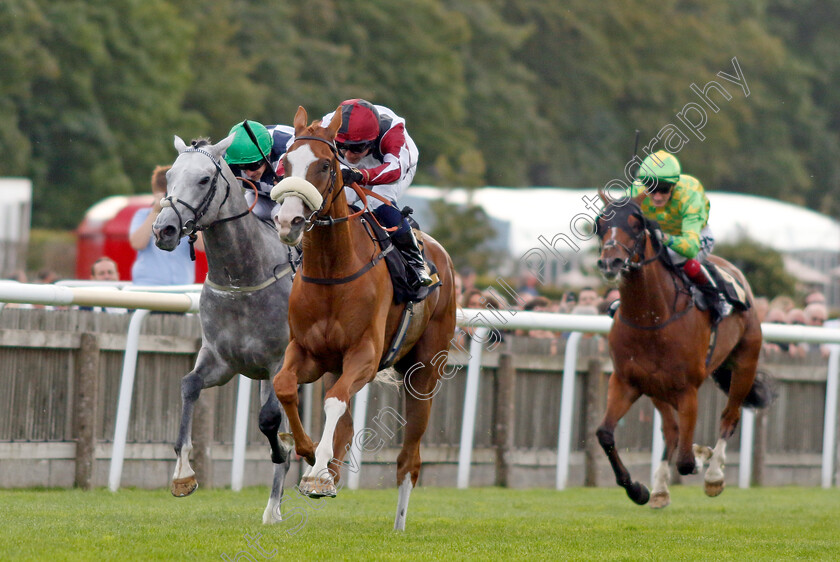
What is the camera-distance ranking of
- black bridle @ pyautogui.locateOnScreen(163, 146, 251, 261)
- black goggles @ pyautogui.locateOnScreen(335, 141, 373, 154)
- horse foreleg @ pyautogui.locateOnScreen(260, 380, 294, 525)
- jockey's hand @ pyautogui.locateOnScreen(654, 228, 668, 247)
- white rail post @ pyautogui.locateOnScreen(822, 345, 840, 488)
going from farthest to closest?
white rail post @ pyautogui.locateOnScreen(822, 345, 840, 488), jockey's hand @ pyautogui.locateOnScreen(654, 228, 668, 247), black goggles @ pyautogui.locateOnScreen(335, 141, 373, 154), horse foreleg @ pyautogui.locateOnScreen(260, 380, 294, 525), black bridle @ pyautogui.locateOnScreen(163, 146, 251, 261)

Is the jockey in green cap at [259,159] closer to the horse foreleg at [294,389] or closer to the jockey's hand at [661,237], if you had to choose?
the horse foreleg at [294,389]

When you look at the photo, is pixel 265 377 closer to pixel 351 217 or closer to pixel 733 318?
pixel 351 217

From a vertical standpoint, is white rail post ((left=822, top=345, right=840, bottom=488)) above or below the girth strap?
below

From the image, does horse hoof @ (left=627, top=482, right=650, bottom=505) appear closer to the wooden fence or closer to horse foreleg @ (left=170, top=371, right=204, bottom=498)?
the wooden fence

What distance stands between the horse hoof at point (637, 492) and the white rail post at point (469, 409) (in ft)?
6.86

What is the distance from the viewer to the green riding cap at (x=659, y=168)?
8.80 meters

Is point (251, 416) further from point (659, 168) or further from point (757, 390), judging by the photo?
point (757, 390)

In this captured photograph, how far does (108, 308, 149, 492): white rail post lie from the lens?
8.54 m

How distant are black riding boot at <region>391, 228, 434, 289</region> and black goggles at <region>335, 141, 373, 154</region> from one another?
1.51 ft

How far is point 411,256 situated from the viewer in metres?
7.15

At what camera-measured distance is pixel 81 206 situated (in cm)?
2917

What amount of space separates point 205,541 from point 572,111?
117 feet

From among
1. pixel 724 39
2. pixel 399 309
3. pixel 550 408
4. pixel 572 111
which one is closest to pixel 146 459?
pixel 399 309

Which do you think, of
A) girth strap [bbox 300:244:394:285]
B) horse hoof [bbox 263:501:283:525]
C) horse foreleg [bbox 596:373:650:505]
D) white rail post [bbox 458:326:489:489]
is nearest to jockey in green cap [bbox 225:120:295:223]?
girth strap [bbox 300:244:394:285]
